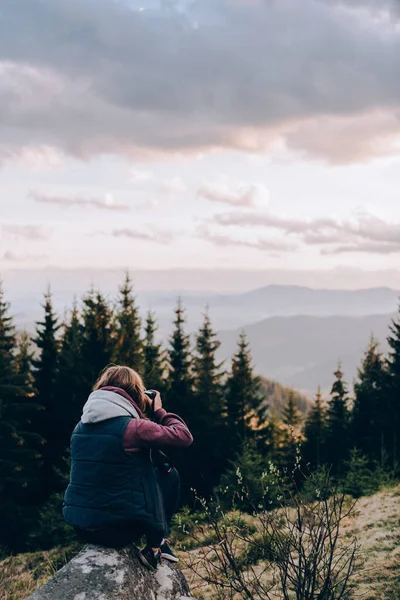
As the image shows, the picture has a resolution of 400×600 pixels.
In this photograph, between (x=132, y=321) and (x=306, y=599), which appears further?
(x=132, y=321)

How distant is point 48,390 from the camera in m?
27.1

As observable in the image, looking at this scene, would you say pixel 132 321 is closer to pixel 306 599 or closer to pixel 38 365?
pixel 38 365

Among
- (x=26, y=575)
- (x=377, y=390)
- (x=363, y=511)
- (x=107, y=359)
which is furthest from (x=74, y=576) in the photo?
(x=377, y=390)

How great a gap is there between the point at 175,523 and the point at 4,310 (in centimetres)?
1553

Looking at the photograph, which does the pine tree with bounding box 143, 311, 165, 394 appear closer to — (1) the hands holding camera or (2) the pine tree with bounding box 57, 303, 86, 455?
(2) the pine tree with bounding box 57, 303, 86, 455

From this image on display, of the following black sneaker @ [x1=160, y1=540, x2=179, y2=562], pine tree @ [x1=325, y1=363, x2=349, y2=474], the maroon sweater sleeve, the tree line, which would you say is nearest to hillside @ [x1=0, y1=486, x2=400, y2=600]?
black sneaker @ [x1=160, y1=540, x2=179, y2=562]

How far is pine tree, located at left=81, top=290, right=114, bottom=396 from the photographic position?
917 inches

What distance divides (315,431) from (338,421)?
2120 mm

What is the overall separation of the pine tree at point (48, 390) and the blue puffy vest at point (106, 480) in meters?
21.5

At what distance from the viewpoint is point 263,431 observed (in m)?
31.9

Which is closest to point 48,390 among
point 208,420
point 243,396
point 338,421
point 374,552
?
point 208,420

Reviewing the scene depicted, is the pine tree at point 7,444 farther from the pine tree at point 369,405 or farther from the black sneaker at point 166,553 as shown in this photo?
the pine tree at point 369,405

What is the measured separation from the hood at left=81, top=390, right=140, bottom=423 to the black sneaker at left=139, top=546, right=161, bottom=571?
1331mm

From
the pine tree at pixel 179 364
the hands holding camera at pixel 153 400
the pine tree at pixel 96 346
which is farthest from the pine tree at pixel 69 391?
the hands holding camera at pixel 153 400
